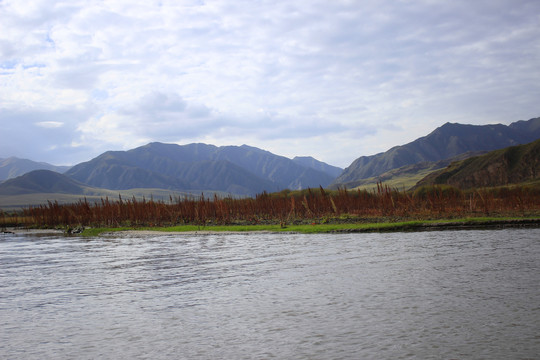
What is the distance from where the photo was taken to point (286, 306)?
1279 cm

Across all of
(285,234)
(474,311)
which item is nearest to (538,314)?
(474,311)

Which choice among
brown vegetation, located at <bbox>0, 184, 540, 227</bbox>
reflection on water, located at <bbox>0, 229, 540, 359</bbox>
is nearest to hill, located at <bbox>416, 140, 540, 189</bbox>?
brown vegetation, located at <bbox>0, 184, 540, 227</bbox>

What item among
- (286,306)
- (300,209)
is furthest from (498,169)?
(286,306)

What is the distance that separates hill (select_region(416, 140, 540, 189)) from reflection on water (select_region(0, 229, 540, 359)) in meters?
95.2

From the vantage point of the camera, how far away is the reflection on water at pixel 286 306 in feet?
31.1

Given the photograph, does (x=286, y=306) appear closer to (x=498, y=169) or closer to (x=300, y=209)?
(x=300, y=209)

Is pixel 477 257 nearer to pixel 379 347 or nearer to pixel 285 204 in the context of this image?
pixel 379 347

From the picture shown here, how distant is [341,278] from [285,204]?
37716 mm

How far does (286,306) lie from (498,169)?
4514 inches

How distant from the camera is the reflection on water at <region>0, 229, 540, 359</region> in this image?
948 cm

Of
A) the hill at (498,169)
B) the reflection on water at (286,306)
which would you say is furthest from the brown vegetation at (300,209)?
the hill at (498,169)

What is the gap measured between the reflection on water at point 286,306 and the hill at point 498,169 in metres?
95.2

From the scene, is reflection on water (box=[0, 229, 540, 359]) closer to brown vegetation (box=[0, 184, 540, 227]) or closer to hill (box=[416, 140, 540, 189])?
brown vegetation (box=[0, 184, 540, 227])

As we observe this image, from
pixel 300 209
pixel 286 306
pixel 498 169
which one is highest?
pixel 498 169
